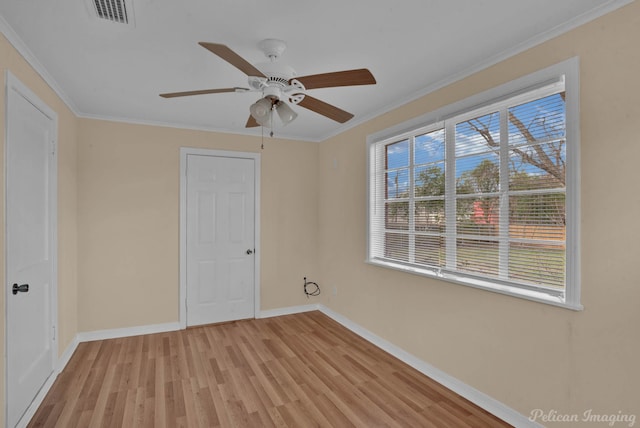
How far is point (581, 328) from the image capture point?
5.91 feet

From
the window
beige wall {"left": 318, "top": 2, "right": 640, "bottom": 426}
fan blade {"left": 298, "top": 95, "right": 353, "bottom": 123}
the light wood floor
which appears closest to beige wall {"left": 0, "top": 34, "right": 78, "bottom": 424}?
the light wood floor

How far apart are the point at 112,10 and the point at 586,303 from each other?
301 centimetres

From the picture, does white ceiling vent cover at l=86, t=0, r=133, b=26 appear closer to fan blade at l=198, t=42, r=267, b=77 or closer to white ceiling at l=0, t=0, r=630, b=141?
white ceiling at l=0, t=0, r=630, b=141

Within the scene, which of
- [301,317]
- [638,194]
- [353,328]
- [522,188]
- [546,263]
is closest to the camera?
[638,194]

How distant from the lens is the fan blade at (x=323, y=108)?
2076 millimetres

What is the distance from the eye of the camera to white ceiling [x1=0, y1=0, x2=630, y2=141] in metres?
1.72

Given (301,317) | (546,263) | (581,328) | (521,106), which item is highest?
(521,106)

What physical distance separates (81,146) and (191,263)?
5.67ft

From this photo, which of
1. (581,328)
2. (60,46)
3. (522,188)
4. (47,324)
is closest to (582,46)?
(522,188)

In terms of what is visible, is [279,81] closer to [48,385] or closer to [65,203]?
[65,203]

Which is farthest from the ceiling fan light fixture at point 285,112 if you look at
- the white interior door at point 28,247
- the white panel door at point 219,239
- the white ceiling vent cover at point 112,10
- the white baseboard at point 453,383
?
the white baseboard at point 453,383

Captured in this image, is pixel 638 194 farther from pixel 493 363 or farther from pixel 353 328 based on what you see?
pixel 353 328

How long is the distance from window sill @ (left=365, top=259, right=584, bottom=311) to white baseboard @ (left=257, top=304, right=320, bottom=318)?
5.95 ft

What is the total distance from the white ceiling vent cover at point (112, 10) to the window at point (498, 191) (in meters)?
2.24
